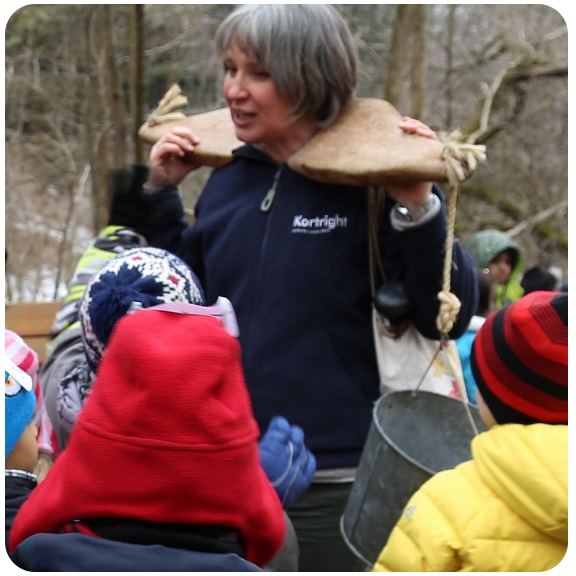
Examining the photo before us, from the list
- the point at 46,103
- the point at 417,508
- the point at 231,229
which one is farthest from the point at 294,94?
the point at 46,103

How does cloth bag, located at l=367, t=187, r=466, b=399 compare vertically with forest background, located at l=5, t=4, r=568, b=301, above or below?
above

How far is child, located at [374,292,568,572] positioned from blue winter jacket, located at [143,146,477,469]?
394 mm

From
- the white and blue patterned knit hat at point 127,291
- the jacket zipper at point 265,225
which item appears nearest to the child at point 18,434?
the white and blue patterned knit hat at point 127,291

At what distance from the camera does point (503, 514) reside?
5.19ft

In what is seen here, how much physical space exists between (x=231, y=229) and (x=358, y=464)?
69 centimetres

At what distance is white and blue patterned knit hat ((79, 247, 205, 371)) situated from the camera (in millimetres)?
1699

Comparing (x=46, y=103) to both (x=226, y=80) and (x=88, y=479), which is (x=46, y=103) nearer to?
(x=226, y=80)

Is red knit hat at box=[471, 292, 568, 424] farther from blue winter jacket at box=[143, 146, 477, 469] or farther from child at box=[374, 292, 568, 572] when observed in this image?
blue winter jacket at box=[143, 146, 477, 469]

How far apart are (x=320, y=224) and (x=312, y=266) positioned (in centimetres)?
11

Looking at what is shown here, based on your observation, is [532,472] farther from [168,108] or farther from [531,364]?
[168,108]

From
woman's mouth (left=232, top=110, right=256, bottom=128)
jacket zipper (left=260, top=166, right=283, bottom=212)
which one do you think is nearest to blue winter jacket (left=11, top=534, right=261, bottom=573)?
jacket zipper (left=260, top=166, right=283, bottom=212)

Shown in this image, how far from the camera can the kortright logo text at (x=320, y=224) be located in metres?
2.13

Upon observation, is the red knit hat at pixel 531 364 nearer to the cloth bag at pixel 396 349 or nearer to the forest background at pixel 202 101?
the cloth bag at pixel 396 349

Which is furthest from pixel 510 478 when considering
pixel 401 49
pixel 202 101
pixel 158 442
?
pixel 202 101
